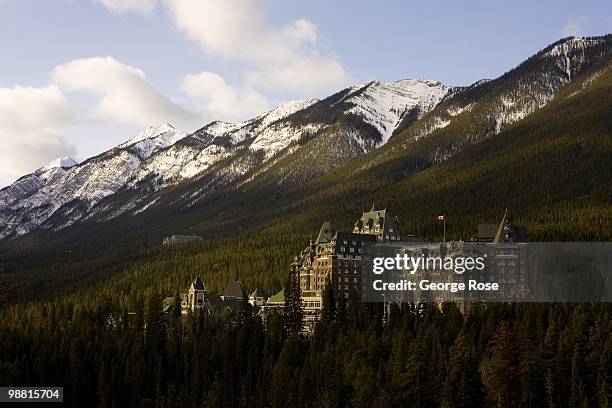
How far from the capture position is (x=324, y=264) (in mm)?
160750

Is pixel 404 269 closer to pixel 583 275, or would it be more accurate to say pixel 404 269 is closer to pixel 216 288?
pixel 583 275

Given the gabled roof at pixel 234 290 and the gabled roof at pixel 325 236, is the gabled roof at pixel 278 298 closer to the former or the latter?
the gabled roof at pixel 234 290

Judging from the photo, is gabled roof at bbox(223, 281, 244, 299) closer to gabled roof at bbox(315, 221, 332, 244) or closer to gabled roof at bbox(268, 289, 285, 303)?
gabled roof at bbox(268, 289, 285, 303)

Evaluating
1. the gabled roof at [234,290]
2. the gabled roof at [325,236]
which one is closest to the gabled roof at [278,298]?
the gabled roof at [234,290]

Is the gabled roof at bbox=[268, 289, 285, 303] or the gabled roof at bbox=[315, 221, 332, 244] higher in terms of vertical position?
the gabled roof at bbox=[315, 221, 332, 244]

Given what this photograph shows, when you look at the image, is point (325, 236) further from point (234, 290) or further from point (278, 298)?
point (234, 290)

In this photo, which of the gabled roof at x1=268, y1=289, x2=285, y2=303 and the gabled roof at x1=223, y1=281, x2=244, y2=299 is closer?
the gabled roof at x1=268, y1=289, x2=285, y2=303

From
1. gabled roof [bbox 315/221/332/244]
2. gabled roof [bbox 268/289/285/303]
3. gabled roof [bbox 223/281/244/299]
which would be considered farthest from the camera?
gabled roof [bbox 223/281/244/299]

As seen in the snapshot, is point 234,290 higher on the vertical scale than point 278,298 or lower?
higher

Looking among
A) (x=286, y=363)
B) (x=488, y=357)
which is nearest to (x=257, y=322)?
(x=286, y=363)

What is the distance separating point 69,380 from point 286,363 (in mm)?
39093

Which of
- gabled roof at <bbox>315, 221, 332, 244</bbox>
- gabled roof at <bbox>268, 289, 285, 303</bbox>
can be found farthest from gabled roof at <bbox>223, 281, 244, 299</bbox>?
gabled roof at <bbox>315, 221, 332, 244</bbox>

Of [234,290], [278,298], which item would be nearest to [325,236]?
[278,298]

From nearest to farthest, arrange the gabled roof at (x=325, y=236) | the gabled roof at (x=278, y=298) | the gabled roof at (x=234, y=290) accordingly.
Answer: the gabled roof at (x=278, y=298) → the gabled roof at (x=325, y=236) → the gabled roof at (x=234, y=290)
